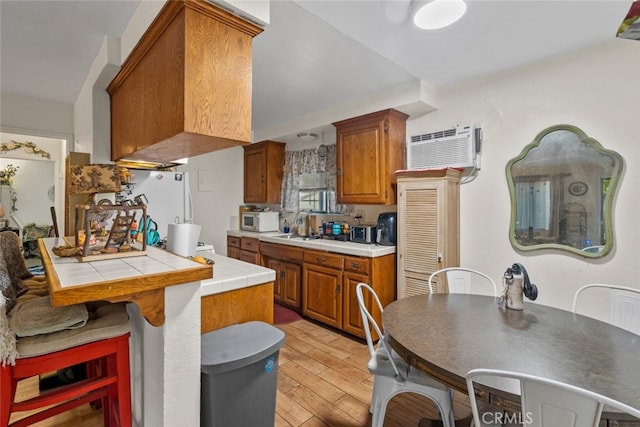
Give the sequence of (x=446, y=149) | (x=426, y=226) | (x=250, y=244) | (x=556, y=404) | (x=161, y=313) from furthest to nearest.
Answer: (x=250, y=244)
(x=446, y=149)
(x=426, y=226)
(x=161, y=313)
(x=556, y=404)

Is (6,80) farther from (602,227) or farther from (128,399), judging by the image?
(602,227)

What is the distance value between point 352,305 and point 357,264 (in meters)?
0.42

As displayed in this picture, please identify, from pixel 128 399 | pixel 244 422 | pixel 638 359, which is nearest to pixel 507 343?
pixel 638 359

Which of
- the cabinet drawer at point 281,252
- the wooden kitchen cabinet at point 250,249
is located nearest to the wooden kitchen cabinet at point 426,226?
the cabinet drawer at point 281,252

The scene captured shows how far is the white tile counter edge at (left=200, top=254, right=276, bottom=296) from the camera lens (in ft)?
5.06

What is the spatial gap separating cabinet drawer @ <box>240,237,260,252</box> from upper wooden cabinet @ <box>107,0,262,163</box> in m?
2.44

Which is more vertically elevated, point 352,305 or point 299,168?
point 299,168

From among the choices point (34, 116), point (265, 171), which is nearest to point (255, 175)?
point (265, 171)

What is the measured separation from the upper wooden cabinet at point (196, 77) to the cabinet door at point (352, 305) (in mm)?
1825

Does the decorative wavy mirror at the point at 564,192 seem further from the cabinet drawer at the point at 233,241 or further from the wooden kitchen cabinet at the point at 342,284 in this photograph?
the cabinet drawer at the point at 233,241

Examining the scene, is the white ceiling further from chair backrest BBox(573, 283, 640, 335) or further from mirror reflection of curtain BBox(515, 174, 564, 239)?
chair backrest BBox(573, 283, 640, 335)

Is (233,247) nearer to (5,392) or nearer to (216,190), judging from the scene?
(216,190)

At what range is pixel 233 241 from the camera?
446 centimetres

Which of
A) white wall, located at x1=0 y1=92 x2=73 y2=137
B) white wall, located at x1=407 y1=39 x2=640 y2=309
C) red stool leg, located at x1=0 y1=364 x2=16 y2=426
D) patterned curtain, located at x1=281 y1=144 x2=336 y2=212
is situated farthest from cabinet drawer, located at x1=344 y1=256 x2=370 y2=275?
white wall, located at x1=0 y1=92 x2=73 y2=137
